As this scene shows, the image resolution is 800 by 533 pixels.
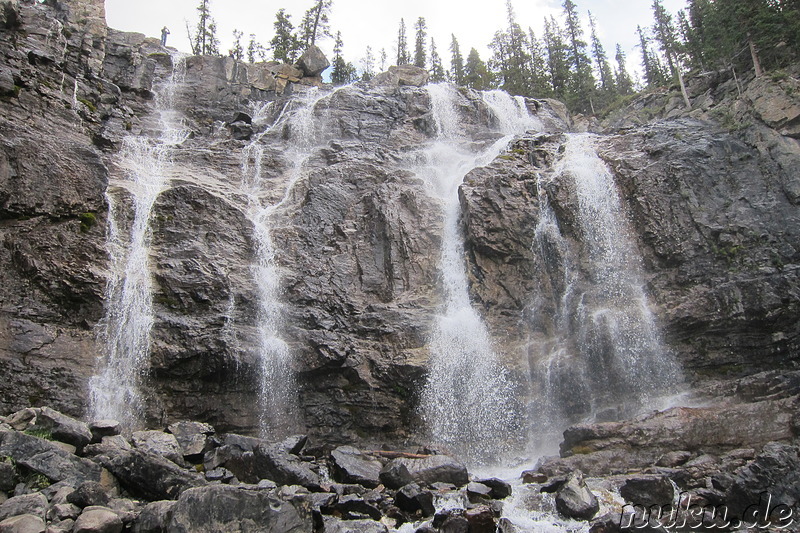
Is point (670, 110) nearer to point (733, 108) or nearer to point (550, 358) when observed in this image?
point (733, 108)

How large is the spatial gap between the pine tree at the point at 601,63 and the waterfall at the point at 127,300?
156 ft

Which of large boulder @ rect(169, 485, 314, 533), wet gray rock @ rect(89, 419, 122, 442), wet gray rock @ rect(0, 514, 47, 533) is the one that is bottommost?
large boulder @ rect(169, 485, 314, 533)

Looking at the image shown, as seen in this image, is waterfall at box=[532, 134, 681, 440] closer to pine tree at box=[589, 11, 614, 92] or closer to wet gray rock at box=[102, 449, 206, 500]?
wet gray rock at box=[102, 449, 206, 500]

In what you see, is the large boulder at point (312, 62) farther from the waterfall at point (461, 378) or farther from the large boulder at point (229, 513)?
the large boulder at point (229, 513)

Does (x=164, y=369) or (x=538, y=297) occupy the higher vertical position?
(x=538, y=297)

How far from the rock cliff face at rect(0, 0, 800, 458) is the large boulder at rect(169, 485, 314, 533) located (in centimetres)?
810

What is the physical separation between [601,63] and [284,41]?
33.3 meters

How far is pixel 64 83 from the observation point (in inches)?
A: 747

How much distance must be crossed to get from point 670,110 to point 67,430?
122 feet

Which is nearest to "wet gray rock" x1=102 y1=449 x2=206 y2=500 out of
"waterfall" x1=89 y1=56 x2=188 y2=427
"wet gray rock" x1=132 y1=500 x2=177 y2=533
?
"wet gray rock" x1=132 y1=500 x2=177 y2=533

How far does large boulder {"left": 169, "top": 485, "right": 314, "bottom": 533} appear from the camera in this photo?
7.53 meters

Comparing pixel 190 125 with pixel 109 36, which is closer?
pixel 190 125

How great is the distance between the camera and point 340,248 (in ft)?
65.3

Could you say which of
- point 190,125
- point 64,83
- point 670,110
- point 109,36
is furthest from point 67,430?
point 670,110
